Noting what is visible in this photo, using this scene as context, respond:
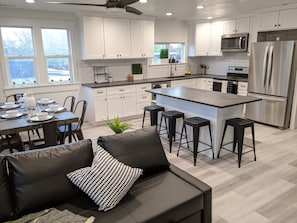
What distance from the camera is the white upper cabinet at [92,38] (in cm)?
502

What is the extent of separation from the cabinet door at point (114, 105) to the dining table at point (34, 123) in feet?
6.43

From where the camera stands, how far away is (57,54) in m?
5.20

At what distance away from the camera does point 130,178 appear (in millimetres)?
1847

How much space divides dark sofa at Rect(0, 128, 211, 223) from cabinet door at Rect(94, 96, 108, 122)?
312 cm

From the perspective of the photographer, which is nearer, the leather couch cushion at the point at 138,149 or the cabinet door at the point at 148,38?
the leather couch cushion at the point at 138,149

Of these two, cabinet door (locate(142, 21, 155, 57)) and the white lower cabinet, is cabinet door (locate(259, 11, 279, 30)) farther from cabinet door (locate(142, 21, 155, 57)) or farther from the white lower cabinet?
the white lower cabinet

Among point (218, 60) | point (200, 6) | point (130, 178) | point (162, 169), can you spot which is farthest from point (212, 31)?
point (130, 178)

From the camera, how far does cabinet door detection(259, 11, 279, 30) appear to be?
→ 16.1 feet

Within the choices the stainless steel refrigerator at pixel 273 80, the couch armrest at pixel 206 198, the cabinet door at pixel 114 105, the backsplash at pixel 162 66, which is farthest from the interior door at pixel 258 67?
the couch armrest at pixel 206 198

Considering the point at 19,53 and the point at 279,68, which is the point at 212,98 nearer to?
the point at 279,68

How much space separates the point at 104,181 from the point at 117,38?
14.3 ft

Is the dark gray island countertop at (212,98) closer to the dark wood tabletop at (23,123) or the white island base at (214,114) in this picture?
the white island base at (214,114)

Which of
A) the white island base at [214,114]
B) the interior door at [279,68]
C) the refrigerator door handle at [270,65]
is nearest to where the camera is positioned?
the white island base at [214,114]

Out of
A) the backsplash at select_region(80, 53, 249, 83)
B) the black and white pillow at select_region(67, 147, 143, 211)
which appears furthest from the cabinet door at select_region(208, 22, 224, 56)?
the black and white pillow at select_region(67, 147, 143, 211)
